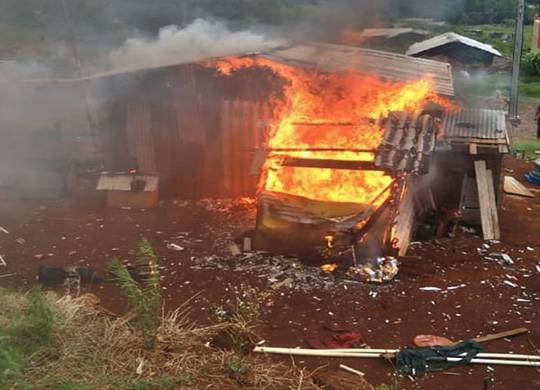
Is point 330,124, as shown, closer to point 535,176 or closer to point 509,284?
point 509,284

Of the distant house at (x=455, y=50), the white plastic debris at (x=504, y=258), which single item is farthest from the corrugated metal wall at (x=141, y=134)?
the distant house at (x=455, y=50)

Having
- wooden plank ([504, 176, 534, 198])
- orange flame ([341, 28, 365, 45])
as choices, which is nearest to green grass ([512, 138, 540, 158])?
wooden plank ([504, 176, 534, 198])

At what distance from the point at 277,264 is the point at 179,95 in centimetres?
490

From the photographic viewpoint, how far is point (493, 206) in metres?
10.6

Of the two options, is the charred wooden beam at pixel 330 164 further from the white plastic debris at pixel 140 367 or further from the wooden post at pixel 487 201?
the white plastic debris at pixel 140 367

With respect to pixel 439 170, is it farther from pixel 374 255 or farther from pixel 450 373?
pixel 450 373

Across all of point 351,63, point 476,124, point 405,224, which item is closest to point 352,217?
point 405,224

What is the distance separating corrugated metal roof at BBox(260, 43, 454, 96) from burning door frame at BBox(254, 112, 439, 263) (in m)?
2.51

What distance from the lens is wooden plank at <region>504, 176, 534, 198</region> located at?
13.1 m

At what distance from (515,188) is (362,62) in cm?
447

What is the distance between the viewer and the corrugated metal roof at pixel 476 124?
10969mm

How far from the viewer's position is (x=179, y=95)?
12320mm

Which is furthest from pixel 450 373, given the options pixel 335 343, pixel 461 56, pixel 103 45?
pixel 461 56

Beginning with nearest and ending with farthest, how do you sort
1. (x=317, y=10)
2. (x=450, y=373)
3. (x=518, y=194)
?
(x=450, y=373)
(x=518, y=194)
(x=317, y=10)
